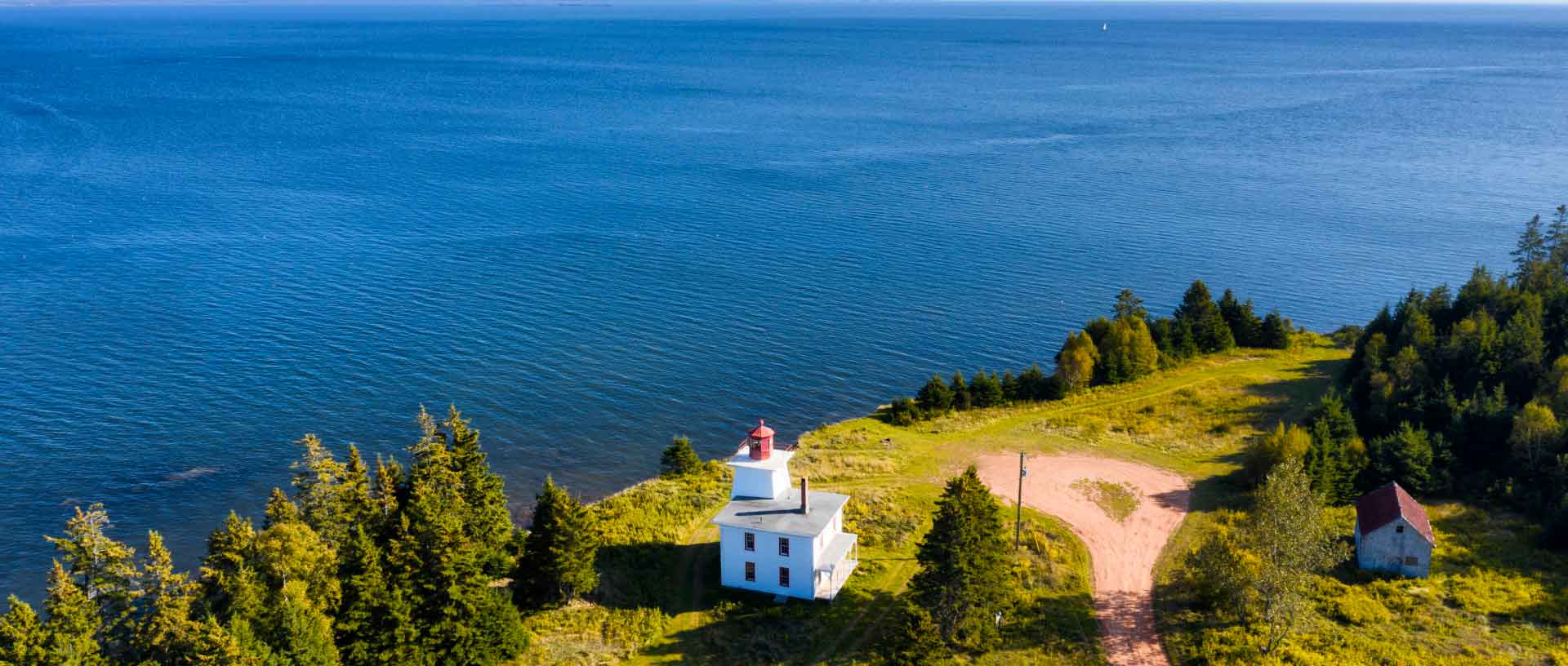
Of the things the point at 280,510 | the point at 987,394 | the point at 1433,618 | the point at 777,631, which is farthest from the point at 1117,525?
the point at 280,510

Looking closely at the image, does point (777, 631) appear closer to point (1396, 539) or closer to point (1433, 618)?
point (1433, 618)

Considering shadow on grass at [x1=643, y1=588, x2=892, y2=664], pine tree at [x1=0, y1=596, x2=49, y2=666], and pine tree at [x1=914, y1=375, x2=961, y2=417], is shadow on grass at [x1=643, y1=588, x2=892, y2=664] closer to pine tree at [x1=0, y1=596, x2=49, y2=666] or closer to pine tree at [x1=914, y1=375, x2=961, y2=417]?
pine tree at [x1=0, y1=596, x2=49, y2=666]

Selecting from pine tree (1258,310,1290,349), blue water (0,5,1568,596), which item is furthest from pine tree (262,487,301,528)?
pine tree (1258,310,1290,349)

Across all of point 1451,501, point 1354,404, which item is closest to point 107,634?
point 1451,501

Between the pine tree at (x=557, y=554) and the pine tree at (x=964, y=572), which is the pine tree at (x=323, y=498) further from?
the pine tree at (x=964, y=572)

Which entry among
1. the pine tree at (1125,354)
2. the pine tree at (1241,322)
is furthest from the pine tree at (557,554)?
the pine tree at (1241,322)

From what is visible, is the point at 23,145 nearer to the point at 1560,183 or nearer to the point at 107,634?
the point at 107,634

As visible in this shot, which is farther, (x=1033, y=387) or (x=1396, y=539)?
(x=1033, y=387)
